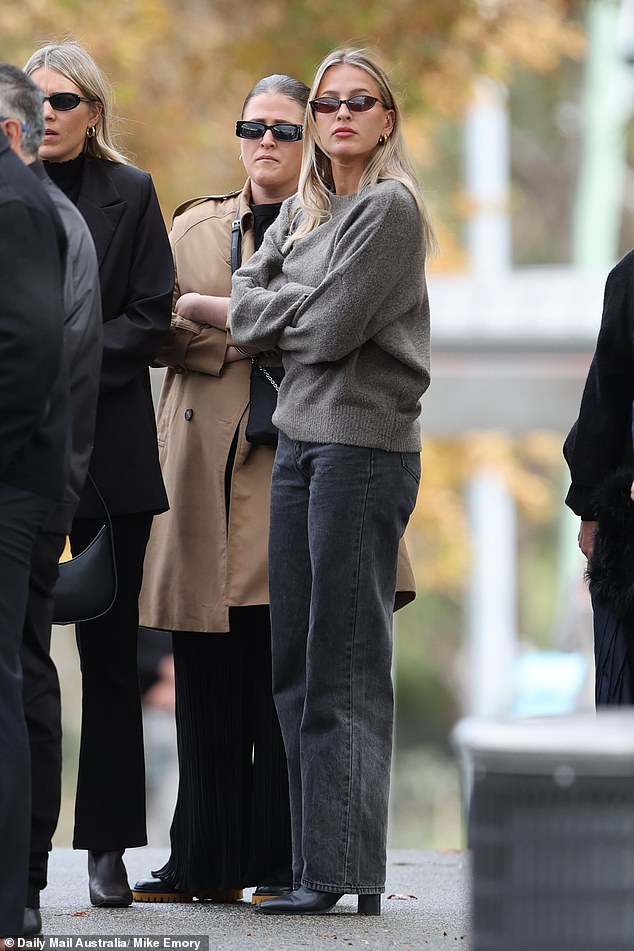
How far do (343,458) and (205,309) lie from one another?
0.70 m

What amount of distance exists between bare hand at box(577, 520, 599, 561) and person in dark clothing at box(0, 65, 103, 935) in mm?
1317

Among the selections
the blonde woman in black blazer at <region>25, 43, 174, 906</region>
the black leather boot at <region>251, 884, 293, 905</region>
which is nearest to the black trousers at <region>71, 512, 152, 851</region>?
the blonde woman in black blazer at <region>25, 43, 174, 906</region>

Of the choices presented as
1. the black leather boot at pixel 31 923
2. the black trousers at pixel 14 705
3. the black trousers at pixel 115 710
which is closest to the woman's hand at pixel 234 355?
the black trousers at pixel 115 710

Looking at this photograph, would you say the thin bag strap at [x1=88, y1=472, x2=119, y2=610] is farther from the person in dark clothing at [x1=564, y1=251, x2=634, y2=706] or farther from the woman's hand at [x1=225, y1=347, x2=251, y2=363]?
the person in dark clothing at [x1=564, y1=251, x2=634, y2=706]

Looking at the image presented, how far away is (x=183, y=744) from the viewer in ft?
15.9

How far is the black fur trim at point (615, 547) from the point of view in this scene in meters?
4.18

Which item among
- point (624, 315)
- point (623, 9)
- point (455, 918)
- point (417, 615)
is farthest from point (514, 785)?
point (417, 615)

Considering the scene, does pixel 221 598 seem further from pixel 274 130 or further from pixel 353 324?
pixel 274 130

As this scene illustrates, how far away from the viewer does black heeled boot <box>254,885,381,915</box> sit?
4.42 metres

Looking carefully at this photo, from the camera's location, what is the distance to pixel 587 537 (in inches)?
176

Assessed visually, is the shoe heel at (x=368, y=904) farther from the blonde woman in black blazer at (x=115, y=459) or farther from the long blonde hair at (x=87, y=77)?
the long blonde hair at (x=87, y=77)

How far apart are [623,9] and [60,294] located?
6443 mm

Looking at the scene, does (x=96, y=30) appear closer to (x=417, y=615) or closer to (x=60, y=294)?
(x=60, y=294)

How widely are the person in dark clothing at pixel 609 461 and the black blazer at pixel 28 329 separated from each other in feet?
4.62
